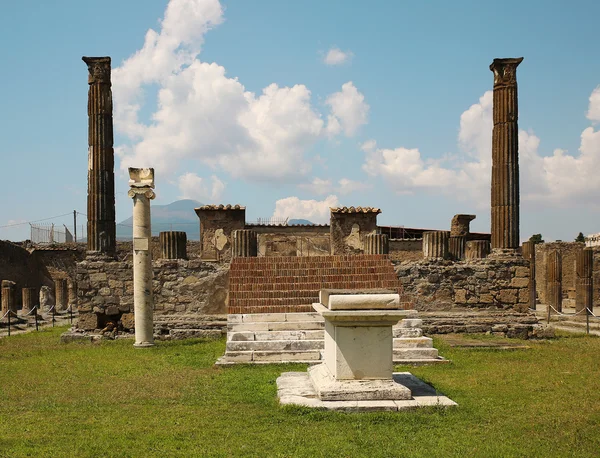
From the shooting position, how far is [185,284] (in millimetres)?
14297

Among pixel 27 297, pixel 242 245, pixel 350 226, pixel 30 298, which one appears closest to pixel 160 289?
pixel 242 245

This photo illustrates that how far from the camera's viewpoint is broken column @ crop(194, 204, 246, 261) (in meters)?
22.5

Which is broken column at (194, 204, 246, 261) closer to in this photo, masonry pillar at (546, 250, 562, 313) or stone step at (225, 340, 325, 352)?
masonry pillar at (546, 250, 562, 313)

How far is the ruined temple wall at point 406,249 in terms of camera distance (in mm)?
28078

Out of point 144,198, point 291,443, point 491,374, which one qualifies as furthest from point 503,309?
point 291,443

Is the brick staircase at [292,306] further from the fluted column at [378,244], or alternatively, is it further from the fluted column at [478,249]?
the fluted column at [478,249]

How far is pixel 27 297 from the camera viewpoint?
24.0m

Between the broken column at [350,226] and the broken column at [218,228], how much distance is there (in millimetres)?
3356

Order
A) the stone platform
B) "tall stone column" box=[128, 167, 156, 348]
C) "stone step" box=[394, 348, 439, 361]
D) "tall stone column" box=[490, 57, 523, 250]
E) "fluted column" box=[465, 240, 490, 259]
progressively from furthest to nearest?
"fluted column" box=[465, 240, 490, 259]
"tall stone column" box=[490, 57, 523, 250]
"tall stone column" box=[128, 167, 156, 348]
"stone step" box=[394, 348, 439, 361]
the stone platform

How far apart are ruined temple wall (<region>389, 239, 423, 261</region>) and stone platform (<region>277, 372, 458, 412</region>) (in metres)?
20.5

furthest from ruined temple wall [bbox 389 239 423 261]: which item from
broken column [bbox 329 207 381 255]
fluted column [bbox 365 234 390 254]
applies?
fluted column [bbox 365 234 390 254]

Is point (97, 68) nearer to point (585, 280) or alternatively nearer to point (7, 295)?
point (7, 295)

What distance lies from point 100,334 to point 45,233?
90.1 ft

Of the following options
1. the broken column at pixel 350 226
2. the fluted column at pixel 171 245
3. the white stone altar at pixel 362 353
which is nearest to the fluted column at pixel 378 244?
the fluted column at pixel 171 245
